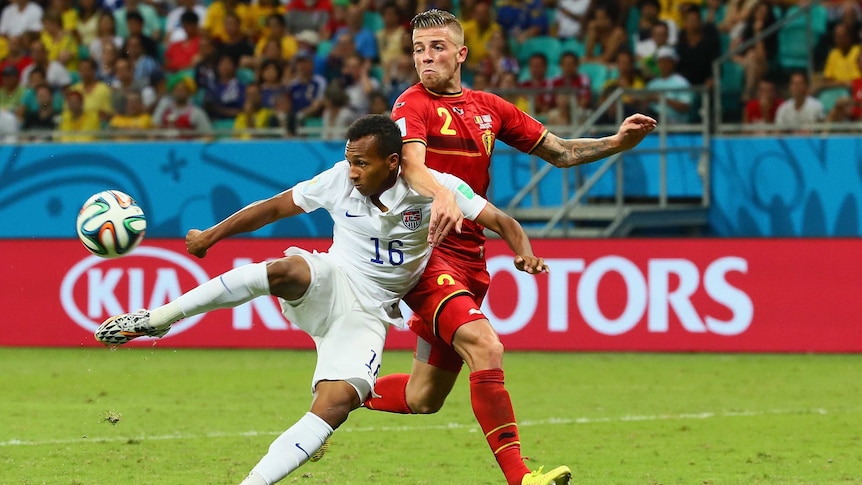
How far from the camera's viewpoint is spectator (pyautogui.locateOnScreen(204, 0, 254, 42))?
715 inches

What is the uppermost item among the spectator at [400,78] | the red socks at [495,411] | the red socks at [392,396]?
the spectator at [400,78]

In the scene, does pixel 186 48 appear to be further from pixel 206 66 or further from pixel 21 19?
pixel 21 19

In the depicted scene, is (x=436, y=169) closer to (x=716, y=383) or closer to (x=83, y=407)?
(x=83, y=407)

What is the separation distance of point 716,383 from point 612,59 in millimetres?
5956

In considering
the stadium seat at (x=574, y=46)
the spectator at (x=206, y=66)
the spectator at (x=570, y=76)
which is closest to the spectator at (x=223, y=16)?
the spectator at (x=206, y=66)

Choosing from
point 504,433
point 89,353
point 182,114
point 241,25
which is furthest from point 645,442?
point 241,25

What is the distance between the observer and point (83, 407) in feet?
32.9

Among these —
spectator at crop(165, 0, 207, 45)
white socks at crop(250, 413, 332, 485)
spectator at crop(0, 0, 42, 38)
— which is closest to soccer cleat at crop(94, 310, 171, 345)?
white socks at crop(250, 413, 332, 485)

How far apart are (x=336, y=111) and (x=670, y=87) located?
12.7 ft

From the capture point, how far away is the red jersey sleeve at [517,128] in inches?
275

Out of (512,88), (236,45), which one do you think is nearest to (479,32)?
(512,88)

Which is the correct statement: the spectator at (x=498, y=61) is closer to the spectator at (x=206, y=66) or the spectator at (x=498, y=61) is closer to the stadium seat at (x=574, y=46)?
the stadium seat at (x=574, y=46)

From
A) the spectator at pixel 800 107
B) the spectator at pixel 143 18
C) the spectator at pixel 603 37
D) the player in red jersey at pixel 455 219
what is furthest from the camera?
the spectator at pixel 143 18

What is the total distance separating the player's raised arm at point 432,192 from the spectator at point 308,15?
1195 cm
